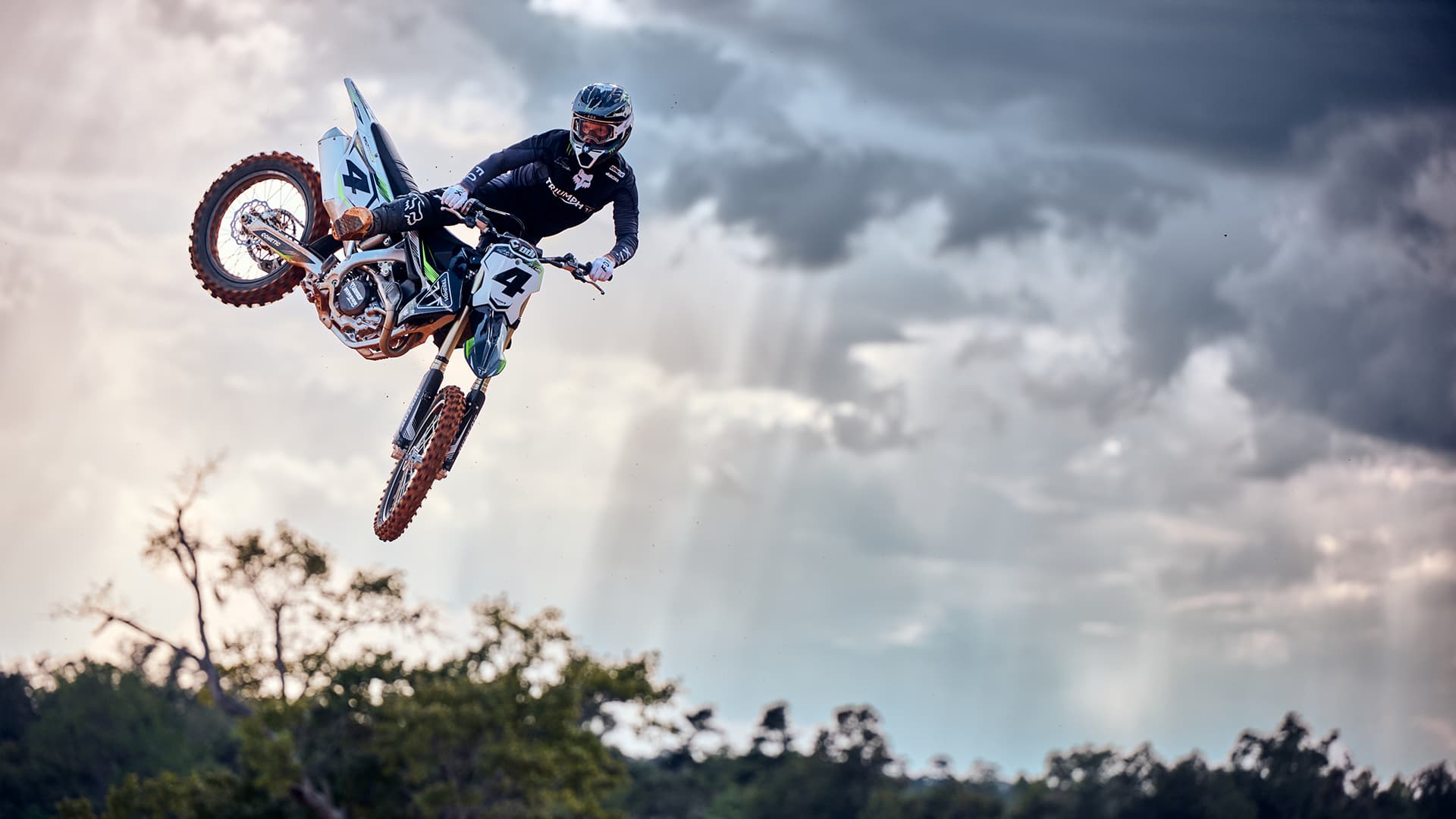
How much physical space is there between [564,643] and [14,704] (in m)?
57.6

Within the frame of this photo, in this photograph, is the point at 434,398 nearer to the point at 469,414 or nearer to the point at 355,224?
the point at 469,414

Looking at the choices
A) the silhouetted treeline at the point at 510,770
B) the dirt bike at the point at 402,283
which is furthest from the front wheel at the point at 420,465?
the silhouetted treeline at the point at 510,770

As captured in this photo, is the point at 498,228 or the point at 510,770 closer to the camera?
the point at 498,228

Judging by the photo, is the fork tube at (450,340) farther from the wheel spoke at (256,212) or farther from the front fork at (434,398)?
the wheel spoke at (256,212)

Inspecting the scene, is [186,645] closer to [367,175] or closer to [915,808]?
[367,175]

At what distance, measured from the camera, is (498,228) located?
15.7 metres

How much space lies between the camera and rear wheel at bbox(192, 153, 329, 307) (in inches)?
654

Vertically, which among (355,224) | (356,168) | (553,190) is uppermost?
(356,168)

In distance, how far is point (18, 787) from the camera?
285 feet

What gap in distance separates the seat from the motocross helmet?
72.7 inches

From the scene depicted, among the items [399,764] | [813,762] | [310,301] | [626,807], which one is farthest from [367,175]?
[813,762]

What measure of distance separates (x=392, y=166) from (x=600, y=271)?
2.73 m

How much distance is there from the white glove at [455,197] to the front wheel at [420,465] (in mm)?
1686


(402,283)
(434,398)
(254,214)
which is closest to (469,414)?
(434,398)
